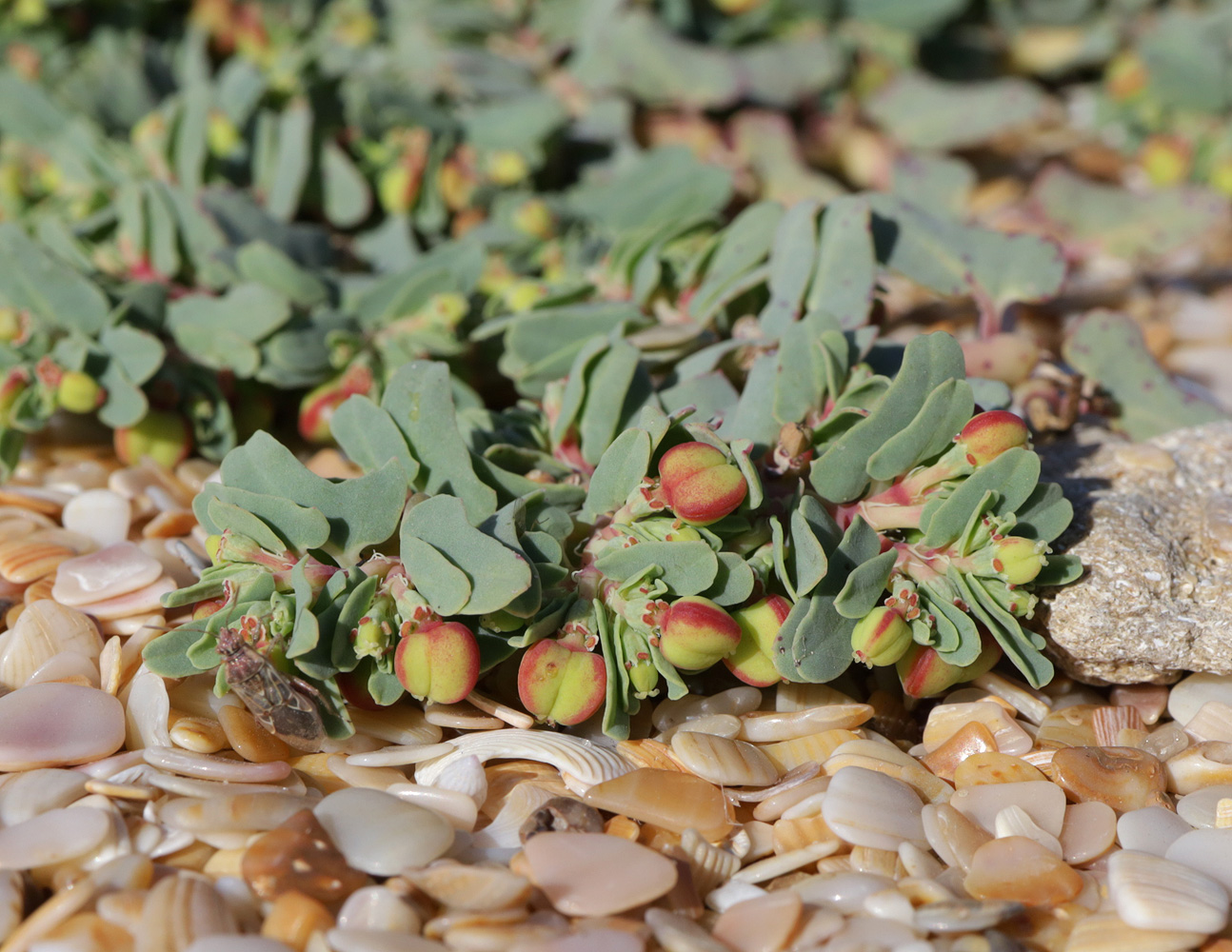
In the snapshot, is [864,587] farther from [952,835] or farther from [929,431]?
[952,835]

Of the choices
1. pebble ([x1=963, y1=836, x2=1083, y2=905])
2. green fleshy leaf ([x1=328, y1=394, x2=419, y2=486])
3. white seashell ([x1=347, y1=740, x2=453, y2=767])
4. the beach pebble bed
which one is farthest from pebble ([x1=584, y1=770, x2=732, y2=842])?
green fleshy leaf ([x1=328, y1=394, x2=419, y2=486])

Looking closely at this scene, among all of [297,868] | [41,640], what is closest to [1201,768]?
[297,868]

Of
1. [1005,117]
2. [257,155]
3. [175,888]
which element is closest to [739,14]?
[1005,117]

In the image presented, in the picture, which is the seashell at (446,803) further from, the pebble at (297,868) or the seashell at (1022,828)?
the seashell at (1022,828)

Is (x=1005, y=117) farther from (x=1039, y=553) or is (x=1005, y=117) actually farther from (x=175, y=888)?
(x=175, y=888)

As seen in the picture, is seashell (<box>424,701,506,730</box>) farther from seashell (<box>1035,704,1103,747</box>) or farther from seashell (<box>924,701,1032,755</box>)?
seashell (<box>1035,704,1103,747</box>)

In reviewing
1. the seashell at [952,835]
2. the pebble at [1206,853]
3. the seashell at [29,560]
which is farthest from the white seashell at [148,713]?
the pebble at [1206,853]
